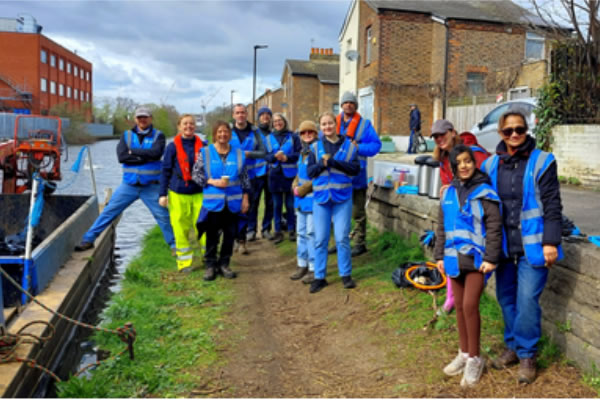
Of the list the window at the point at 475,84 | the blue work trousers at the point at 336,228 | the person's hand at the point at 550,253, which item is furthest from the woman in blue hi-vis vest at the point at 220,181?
the window at the point at 475,84

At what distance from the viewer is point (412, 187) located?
7.22m

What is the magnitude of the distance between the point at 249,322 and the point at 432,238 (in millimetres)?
2237

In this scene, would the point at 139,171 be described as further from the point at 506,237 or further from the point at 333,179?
the point at 506,237

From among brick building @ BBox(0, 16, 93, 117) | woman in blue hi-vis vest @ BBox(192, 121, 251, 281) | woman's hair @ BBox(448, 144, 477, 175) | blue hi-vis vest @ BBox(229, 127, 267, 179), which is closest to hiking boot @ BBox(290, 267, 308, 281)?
woman in blue hi-vis vest @ BBox(192, 121, 251, 281)

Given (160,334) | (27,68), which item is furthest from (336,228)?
(27,68)

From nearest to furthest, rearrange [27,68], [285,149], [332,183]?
[332,183] → [285,149] → [27,68]

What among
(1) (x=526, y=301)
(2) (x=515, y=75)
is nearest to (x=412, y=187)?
(1) (x=526, y=301)

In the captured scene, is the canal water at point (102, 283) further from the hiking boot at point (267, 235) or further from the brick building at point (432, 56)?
the brick building at point (432, 56)

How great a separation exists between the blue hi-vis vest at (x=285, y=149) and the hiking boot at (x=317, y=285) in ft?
8.42

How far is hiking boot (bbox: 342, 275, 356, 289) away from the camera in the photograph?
595 cm

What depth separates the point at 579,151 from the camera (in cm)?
971

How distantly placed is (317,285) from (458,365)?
7.94 feet

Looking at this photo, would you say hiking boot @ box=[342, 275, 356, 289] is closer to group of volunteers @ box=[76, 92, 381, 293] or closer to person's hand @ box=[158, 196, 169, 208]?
group of volunteers @ box=[76, 92, 381, 293]

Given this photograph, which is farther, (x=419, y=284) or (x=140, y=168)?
(x=140, y=168)
